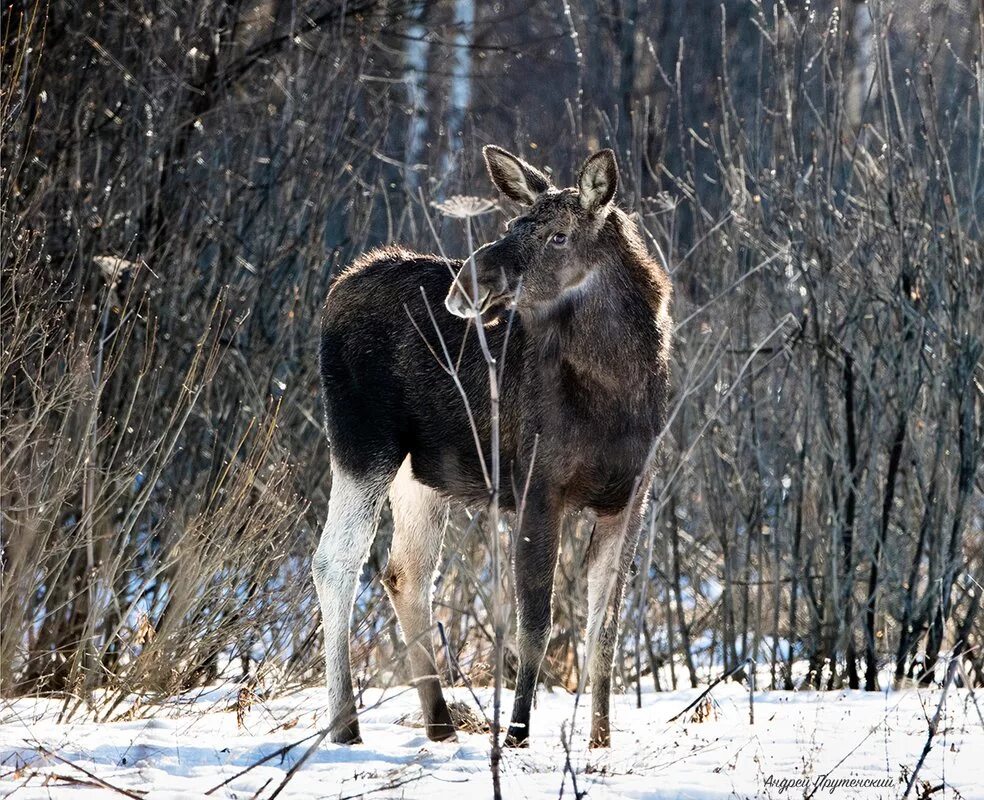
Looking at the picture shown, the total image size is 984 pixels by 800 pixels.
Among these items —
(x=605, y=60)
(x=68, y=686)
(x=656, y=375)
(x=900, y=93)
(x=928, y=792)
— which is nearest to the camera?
(x=928, y=792)

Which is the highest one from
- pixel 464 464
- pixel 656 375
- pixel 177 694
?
pixel 656 375

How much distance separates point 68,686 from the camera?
262 inches

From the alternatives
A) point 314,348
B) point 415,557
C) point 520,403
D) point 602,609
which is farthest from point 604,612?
point 314,348

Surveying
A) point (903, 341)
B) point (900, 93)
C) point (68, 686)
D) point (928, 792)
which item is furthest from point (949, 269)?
point (900, 93)

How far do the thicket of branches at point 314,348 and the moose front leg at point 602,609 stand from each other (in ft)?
4.26

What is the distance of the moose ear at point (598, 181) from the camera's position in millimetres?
5617

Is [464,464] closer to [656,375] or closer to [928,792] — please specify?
[656,375]

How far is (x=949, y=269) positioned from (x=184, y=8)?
19.8 ft

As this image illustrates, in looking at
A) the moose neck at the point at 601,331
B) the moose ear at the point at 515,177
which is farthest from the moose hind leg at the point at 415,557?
the moose ear at the point at 515,177

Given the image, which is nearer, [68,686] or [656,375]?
[656,375]

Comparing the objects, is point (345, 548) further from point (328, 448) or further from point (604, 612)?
point (328, 448)

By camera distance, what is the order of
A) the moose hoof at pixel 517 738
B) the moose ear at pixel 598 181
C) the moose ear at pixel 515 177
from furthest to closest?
the moose ear at pixel 515 177, the moose ear at pixel 598 181, the moose hoof at pixel 517 738

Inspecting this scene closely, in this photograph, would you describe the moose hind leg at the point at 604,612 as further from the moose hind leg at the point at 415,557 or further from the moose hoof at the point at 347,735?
the moose hoof at the point at 347,735

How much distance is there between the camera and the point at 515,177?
19.6ft
